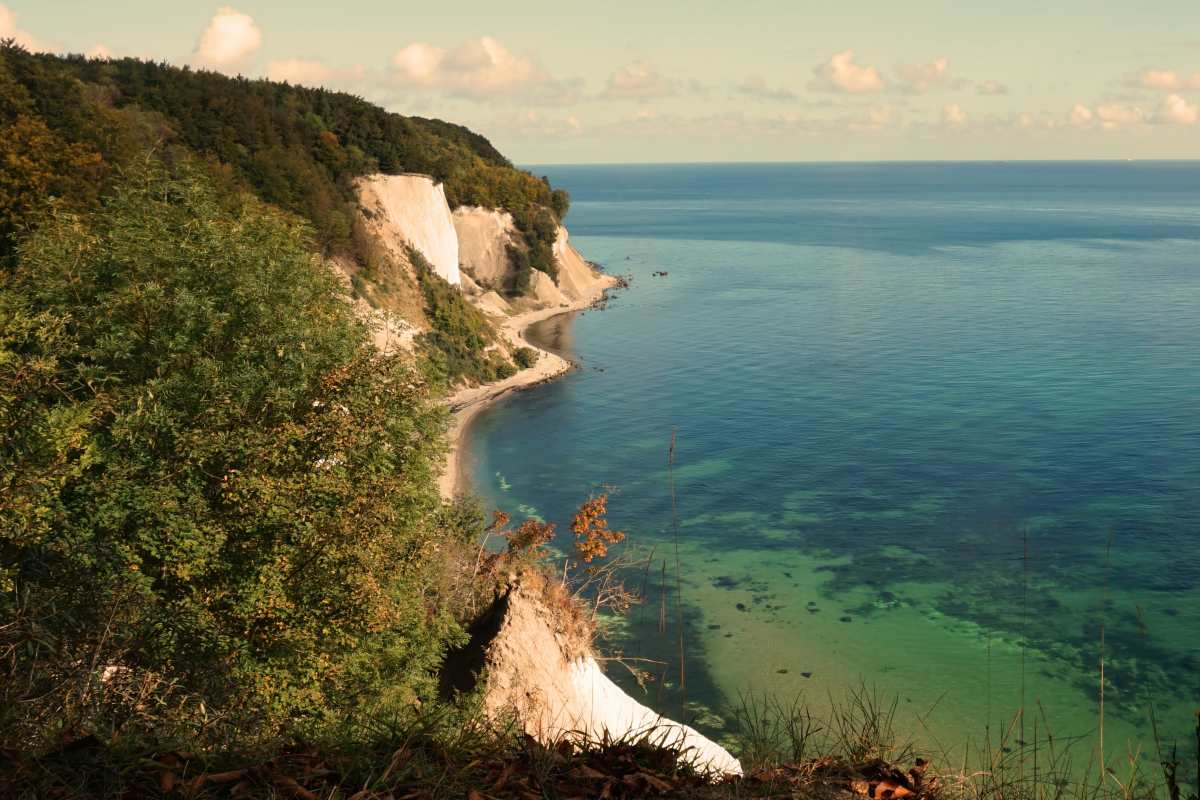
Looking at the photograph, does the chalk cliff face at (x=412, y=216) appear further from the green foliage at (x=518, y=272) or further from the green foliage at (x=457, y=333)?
the green foliage at (x=518, y=272)

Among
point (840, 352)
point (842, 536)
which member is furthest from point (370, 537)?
point (840, 352)

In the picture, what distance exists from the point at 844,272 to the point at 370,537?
129207mm

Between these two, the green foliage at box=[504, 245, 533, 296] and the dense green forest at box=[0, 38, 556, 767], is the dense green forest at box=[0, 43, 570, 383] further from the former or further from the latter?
the dense green forest at box=[0, 38, 556, 767]

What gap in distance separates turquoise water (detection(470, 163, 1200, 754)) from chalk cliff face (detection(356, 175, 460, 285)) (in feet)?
51.1

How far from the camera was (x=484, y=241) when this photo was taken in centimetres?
10488

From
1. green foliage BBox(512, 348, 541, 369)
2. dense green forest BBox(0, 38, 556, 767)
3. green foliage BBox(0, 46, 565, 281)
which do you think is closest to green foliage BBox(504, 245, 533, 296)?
green foliage BBox(0, 46, 565, 281)

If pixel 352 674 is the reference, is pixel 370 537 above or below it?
above

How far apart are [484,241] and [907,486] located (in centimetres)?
6376

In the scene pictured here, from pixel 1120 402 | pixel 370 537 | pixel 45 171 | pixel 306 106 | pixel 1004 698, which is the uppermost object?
pixel 306 106

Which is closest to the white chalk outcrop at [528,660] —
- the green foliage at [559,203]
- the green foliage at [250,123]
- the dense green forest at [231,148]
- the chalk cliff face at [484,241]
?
the dense green forest at [231,148]

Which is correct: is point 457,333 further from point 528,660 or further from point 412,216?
point 528,660

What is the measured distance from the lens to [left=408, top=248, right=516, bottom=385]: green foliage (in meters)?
75.1

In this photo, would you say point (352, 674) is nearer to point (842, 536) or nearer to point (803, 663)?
point (803, 663)

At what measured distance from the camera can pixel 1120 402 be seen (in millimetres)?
67062
